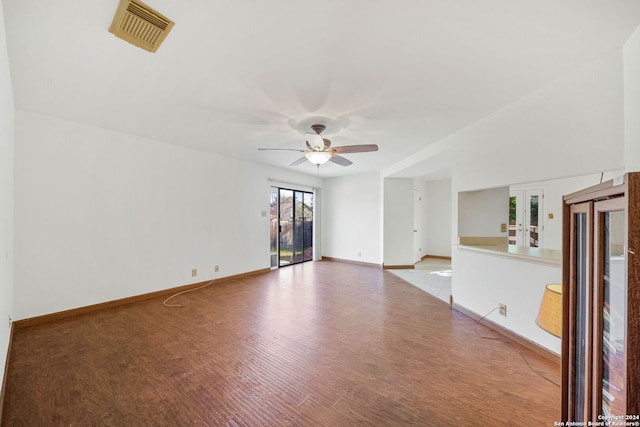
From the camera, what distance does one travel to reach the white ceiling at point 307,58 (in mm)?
1391

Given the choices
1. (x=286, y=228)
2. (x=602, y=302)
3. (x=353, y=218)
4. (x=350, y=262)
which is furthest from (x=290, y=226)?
(x=602, y=302)

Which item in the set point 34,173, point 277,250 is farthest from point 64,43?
point 277,250

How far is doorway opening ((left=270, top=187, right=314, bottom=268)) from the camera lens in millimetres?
6141

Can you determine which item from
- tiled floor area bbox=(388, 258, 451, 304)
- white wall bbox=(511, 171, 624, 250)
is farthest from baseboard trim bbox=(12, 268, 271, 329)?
white wall bbox=(511, 171, 624, 250)

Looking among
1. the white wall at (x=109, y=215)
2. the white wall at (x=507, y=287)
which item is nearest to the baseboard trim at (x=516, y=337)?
the white wall at (x=507, y=287)

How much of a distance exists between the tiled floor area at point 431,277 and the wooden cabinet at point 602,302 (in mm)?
2993

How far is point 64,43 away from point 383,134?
3.23 meters

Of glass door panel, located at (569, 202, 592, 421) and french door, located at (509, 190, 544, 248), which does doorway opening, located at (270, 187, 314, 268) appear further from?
glass door panel, located at (569, 202, 592, 421)

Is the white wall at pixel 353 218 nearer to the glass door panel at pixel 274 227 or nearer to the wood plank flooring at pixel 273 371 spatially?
the glass door panel at pixel 274 227

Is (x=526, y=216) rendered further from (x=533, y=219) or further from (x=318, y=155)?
(x=318, y=155)

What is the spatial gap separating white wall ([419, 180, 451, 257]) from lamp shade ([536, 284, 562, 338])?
20.1 feet

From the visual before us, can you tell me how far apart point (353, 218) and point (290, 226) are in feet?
5.84

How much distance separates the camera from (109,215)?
334 centimetres

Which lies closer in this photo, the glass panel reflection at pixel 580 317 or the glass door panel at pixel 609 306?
the glass door panel at pixel 609 306
